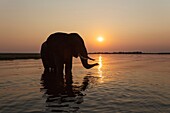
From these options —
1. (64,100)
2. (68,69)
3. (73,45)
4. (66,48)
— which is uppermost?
(73,45)

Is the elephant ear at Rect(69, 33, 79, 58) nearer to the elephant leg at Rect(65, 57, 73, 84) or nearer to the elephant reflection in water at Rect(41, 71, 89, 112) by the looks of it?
the elephant leg at Rect(65, 57, 73, 84)

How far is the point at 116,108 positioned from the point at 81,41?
7673 millimetres

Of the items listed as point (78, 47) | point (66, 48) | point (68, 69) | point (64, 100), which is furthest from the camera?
point (68, 69)

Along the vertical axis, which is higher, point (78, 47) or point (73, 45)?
point (73, 45)

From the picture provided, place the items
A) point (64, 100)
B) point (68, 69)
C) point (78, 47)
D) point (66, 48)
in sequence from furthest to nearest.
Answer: point (68, 69), point (66, 48), point (78, 47), point (64, 100)

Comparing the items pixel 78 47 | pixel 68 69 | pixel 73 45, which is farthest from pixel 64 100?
pixel 68 69

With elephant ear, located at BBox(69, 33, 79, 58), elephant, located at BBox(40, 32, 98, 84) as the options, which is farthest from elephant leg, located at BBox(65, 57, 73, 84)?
elephant ear, located at BBox(69, 33, 79, 58)

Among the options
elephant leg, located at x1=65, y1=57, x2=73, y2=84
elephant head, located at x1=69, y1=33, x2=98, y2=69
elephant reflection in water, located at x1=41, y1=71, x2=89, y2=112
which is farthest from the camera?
elephant leg, located at x1=65, y1=57, x2=73, y2=84

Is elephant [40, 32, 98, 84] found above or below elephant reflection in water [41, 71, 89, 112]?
above

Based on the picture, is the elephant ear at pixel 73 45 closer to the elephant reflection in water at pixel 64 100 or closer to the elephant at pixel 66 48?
the elephant at pixel 66 48

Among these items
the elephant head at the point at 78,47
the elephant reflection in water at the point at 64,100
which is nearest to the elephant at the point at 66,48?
the elephant head at the point at 78,47

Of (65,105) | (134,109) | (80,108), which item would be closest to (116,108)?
(134,109)

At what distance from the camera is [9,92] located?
41.1 feet

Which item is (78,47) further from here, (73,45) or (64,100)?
(64,100)
